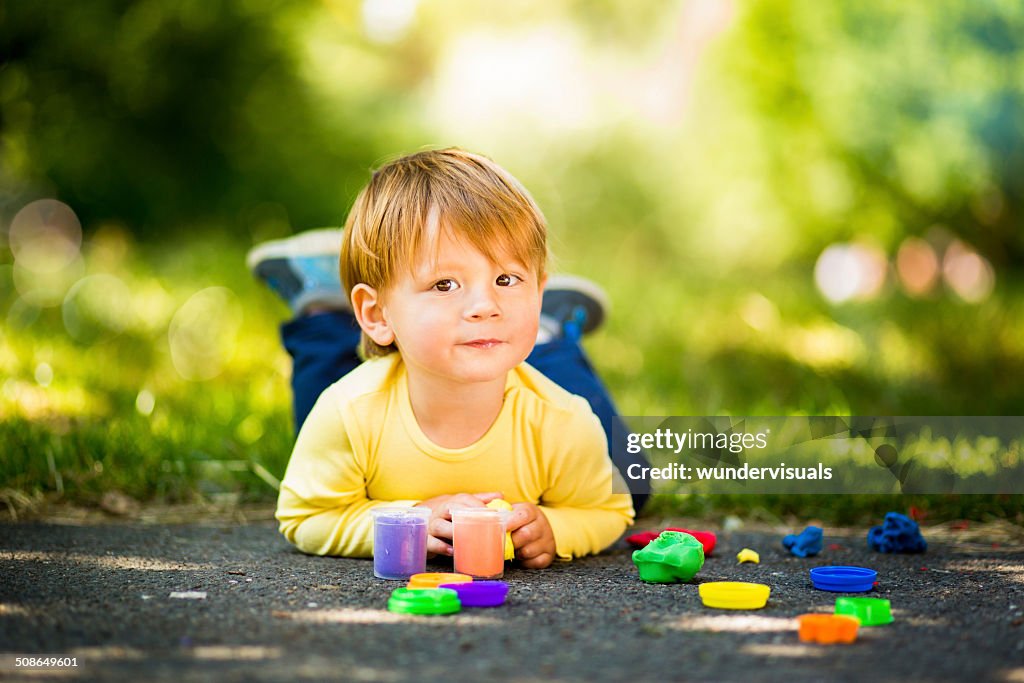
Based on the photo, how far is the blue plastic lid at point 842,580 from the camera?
7.09 feet

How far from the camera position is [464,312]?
2240 millimetres

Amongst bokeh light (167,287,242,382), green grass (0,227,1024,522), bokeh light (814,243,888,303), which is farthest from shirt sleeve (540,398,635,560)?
bokeh light (814,243,888,303)

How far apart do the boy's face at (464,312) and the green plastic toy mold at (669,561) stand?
466 millimetres

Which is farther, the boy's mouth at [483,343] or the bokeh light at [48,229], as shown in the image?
the bokeh light at [48,229]

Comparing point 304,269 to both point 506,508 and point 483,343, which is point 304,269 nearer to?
point 483,343

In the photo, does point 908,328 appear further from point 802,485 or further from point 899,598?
point 899,598

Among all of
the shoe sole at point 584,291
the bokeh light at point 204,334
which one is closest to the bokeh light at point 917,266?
the bokeh light at point 204,334

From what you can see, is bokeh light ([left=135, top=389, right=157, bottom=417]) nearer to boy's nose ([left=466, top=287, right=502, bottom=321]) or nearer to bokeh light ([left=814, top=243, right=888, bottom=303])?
boy's nose ([left=466, top=287, right=502, bottom=321])

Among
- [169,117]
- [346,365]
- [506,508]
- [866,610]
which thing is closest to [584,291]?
[346,365]

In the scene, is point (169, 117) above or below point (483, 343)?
above

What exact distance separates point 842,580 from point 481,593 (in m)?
0.71

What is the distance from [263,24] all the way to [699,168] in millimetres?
3795

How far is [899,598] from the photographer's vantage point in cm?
213
